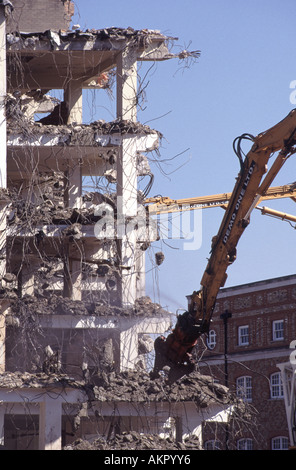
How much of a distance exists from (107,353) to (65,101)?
10.7 metres

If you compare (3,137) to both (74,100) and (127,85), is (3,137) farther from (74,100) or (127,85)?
(74,100)

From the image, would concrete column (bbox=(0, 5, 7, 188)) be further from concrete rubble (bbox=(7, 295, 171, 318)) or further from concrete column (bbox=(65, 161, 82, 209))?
concrete column (bbox=(65, 161, 82, 209))

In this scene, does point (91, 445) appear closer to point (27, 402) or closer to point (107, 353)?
point (27, 402)

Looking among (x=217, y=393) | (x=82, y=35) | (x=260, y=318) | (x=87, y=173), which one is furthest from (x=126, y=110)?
(x=260, y=318)

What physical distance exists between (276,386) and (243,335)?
4.26 meters

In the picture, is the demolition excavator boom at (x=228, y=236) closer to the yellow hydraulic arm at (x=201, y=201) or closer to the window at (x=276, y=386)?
the yellow hydraulic arm at (x=201, y=201)

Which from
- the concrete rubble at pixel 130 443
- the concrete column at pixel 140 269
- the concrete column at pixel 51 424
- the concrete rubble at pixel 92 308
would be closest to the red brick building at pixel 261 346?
the concrete column at pixel 140 269

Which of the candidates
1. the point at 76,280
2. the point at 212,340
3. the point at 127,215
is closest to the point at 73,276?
the point at 76,280

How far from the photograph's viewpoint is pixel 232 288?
58469mm

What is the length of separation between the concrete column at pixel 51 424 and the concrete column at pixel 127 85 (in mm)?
10316

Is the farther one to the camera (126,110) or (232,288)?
(232,288)

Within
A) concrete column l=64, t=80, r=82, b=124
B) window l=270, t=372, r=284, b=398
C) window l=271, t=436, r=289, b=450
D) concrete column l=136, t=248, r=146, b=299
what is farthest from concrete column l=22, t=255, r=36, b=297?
window l=270, t=372, r=284, b=398

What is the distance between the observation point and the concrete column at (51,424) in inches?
979

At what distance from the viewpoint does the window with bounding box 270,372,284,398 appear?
54.7 m
